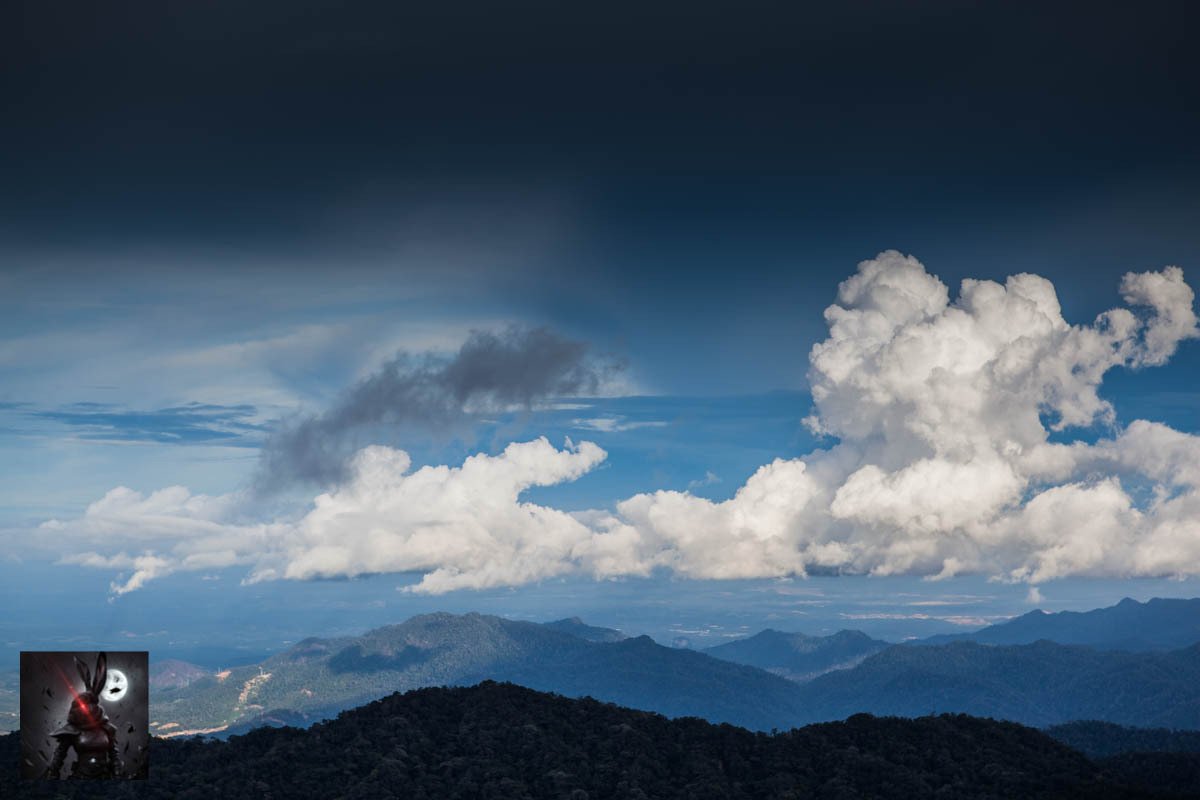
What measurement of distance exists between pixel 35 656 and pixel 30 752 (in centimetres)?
1136

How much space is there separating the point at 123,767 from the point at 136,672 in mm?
9959

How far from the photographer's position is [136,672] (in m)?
107

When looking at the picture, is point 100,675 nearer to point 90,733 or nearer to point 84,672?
point 84,672

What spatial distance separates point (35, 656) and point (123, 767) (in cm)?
1366

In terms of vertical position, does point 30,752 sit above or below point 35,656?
below

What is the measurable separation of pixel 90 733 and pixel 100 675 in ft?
22.6

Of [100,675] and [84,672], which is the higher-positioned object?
[84,672]

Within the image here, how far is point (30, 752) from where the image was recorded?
358 feet

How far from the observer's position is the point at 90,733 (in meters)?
108

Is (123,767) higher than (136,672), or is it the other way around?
(136,672)

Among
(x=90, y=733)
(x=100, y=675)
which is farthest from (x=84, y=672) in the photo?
(x=90, y=733)

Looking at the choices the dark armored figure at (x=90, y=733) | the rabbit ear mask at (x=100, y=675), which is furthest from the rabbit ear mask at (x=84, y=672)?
the rabbit ear mask at (x=100, y=675)

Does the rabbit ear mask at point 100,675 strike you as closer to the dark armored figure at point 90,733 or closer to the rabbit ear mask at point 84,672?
the dark armored figure at point 90,733

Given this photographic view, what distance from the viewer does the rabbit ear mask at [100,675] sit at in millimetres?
105062
